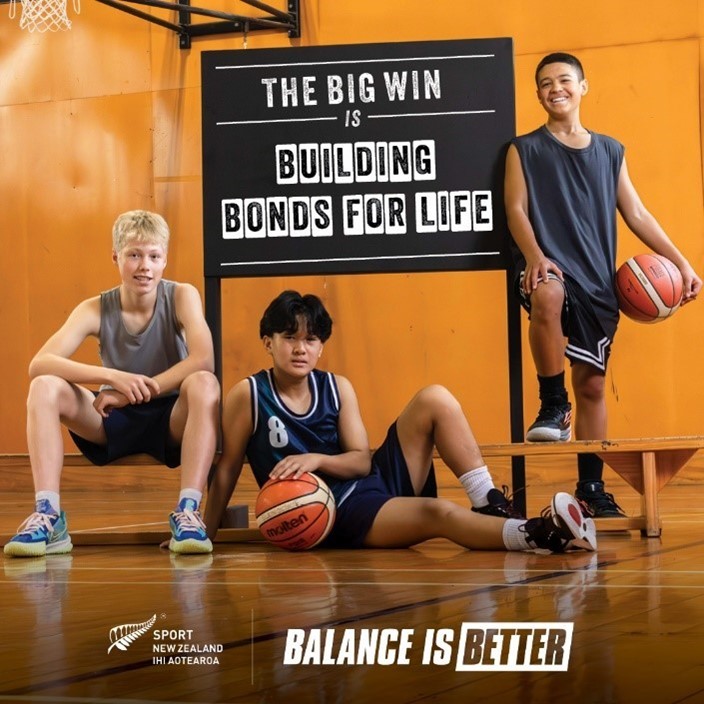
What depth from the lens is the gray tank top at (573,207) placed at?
3902mm

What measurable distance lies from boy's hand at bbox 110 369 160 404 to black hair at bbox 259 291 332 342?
377 millimetres

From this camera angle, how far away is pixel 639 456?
370cm

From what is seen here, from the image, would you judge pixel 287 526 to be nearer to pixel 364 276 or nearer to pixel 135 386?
pixel 135 386

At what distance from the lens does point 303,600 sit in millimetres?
2246

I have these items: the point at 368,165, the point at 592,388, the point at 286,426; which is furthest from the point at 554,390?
the point at 368,165

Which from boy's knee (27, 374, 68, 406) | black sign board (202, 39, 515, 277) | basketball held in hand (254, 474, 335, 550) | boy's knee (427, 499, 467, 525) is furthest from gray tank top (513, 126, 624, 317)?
boy's knee (27, 374, 68, 406)

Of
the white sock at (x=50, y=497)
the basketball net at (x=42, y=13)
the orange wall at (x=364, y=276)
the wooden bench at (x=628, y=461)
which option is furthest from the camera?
the basketball net at (x=42, y=13)

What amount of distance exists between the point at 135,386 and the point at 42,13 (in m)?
4.38

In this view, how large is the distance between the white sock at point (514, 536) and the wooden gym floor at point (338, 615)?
0.09 meters

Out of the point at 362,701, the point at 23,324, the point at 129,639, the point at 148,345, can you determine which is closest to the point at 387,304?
the point at 23,324

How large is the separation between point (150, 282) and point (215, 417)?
48cm

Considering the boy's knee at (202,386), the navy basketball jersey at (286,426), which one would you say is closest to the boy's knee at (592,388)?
the navy basketball jersey at (286,426)

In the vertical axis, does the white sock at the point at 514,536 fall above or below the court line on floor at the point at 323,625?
below

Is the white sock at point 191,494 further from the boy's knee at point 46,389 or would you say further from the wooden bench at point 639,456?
the wooden bench at point 639,456
